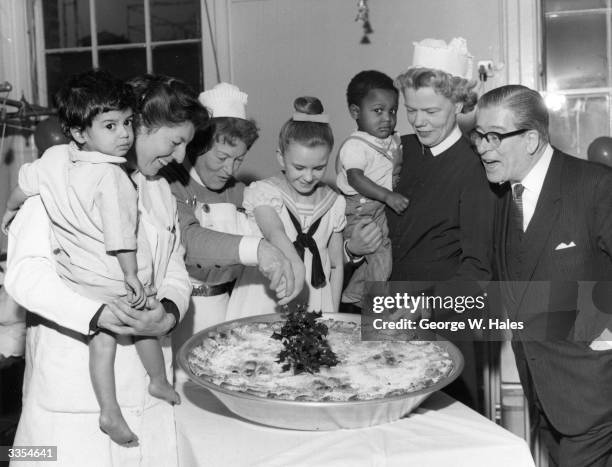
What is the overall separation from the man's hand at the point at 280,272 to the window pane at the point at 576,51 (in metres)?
2.17

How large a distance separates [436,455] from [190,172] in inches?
54.9

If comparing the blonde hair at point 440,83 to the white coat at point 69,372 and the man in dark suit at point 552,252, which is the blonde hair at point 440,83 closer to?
the man in dark suit at point 552,252

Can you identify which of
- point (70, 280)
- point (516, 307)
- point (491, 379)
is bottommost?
point (491, 379)

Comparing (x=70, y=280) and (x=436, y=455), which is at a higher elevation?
(x=70, y=280)

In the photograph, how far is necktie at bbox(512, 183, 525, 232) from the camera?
85.8 inches

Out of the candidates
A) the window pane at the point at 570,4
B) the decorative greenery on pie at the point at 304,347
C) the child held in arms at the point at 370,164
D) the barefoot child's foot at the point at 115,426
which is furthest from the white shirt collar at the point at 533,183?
the window pane at the point at 570,4

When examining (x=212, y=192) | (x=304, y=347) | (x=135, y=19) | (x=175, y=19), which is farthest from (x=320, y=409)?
(x=135, y=19)

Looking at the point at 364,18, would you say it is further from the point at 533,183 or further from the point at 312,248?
the point at 533,183

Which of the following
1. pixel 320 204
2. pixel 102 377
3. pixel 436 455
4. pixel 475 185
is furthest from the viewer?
pixel 320 204

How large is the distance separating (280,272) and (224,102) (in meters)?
0.77

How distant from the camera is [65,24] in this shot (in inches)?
164

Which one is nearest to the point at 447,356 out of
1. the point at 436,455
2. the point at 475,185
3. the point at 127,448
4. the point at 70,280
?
the point at 436,455

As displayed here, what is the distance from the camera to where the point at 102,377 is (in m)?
1.78

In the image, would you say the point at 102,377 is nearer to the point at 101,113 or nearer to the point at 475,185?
the point at 101,113
